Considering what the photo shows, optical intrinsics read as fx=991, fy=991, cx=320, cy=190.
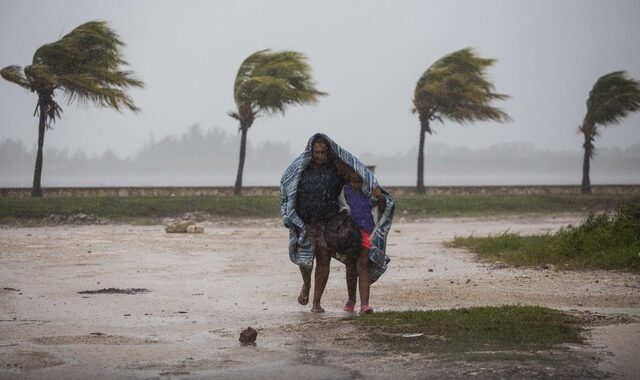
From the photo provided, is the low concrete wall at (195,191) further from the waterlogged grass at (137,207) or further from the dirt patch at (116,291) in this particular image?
the dirt patch at (116,291)

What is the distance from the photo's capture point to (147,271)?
1484 cm

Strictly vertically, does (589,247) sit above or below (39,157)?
below

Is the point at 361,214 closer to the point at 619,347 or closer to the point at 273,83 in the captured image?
the point at 619,347

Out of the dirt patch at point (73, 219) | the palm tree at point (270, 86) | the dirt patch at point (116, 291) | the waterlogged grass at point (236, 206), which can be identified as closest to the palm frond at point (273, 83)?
the palm tree at point (270, 86)

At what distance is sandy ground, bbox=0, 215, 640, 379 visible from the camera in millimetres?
7008

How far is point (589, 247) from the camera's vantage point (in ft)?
51.5

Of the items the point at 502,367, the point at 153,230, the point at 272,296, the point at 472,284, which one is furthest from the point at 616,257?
the point at 153,230

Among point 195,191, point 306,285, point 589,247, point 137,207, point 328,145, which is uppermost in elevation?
point 328,145

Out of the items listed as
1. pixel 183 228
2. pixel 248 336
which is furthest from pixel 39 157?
pixel 248 336

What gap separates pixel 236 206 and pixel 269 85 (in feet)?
21.9

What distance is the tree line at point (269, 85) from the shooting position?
118ft

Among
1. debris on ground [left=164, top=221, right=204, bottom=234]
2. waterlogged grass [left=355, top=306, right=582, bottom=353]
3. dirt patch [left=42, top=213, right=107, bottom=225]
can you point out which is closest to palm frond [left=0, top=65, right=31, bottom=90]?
dirt patch [left=42, top=213, right=107, bottom=225]

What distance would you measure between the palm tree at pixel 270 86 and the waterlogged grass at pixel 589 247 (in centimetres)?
2262

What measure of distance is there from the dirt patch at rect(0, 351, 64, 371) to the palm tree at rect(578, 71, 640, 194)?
1713 inches
